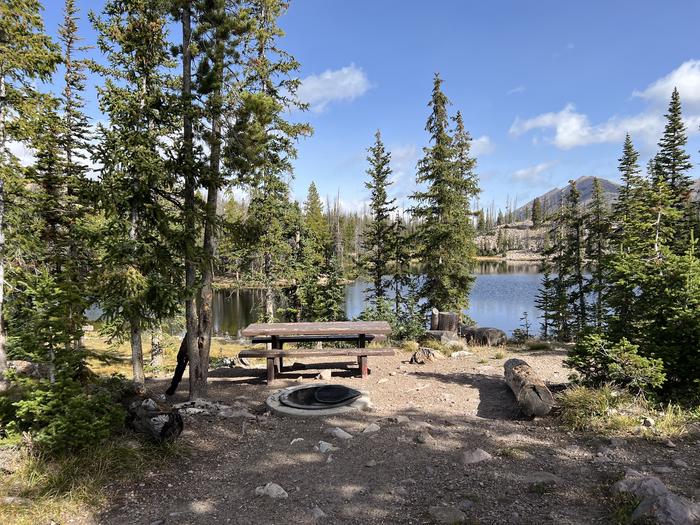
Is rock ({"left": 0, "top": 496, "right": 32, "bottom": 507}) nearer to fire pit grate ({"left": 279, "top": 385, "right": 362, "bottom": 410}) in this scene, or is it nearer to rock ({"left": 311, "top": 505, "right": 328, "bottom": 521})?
rock ({"left": 311, "top": 505, "right": 328, "bottom": 521})

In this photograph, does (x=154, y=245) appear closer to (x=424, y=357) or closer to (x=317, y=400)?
(x=317, y=400)

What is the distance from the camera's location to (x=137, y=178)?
757 centimetres

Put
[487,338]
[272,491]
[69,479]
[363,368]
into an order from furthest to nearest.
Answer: [487,338]
[363,368]
[272,491]
[69,479]

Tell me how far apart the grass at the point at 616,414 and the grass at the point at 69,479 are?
20.2 feet

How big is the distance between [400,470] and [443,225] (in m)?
16.6

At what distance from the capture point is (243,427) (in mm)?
6719

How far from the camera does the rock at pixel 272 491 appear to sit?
14.8ft

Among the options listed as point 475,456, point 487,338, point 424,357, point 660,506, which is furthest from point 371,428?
Answer: point 487,338

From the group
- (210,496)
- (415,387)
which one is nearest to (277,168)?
(415,387)

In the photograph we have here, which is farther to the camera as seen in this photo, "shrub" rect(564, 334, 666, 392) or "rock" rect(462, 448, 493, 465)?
"shrub" rect(564, 334, 666, 392)

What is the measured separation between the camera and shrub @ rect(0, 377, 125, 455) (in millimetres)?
4660

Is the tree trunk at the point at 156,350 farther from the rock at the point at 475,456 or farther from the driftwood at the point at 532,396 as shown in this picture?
the rock at the point at 475,456

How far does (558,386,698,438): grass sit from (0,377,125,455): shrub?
6.78m

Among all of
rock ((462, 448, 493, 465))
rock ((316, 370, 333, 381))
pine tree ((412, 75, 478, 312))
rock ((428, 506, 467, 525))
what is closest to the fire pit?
rock ((316, 370, 333, 381))
